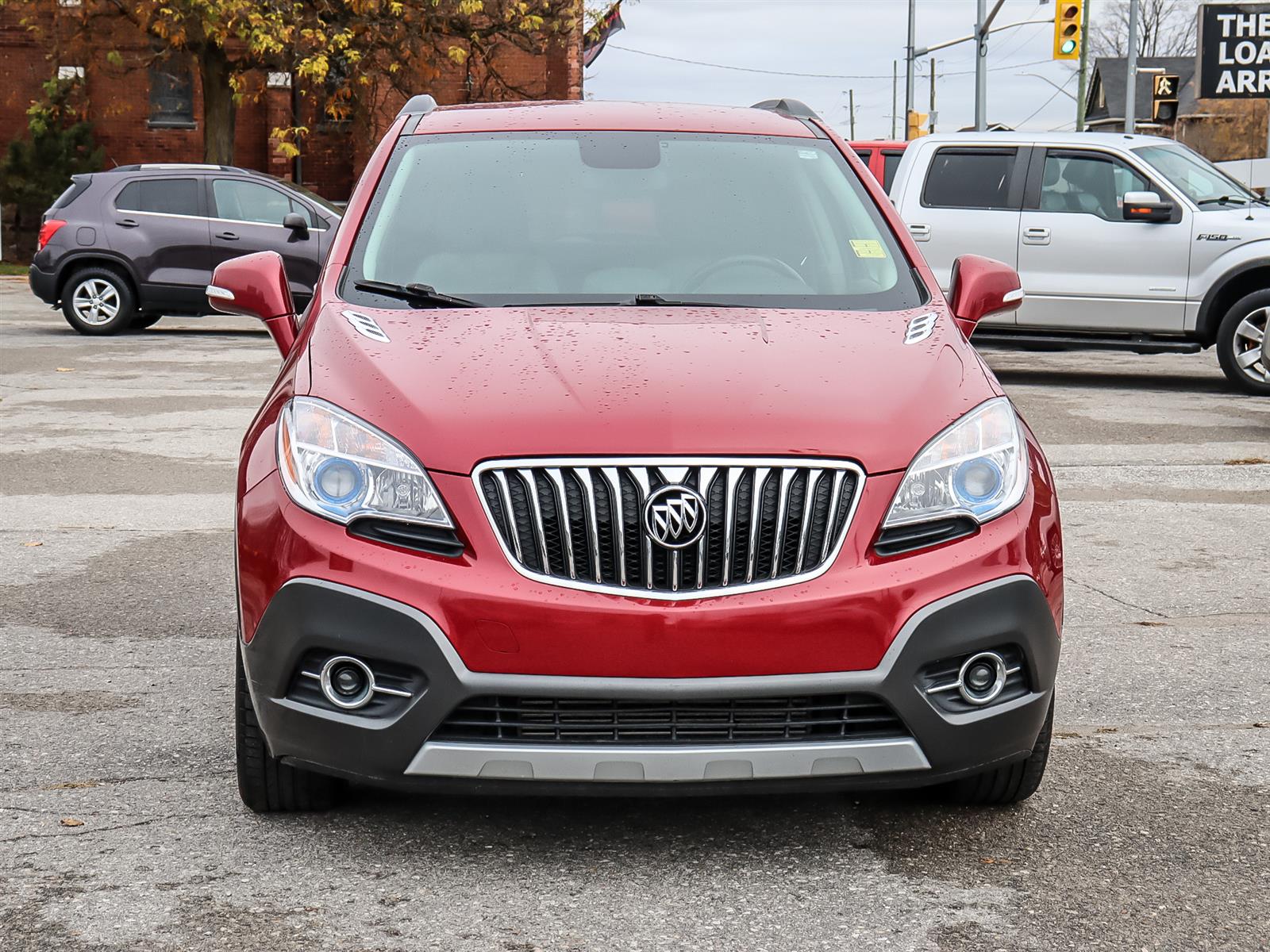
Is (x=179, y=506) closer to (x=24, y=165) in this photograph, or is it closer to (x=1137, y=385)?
(x=1137, y=385)

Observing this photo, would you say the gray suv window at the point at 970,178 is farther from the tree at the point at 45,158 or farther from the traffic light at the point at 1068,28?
the tree at the point at 45,158

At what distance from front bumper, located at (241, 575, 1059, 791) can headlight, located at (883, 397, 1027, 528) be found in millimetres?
182

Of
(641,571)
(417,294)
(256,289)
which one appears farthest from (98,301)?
(641,571)

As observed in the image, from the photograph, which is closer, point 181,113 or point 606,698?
point 606,698

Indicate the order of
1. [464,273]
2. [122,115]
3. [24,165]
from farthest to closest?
[122,115], [24,165], [464,273]

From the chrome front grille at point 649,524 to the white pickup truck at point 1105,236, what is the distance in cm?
1063

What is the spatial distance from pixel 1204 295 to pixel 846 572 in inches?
431

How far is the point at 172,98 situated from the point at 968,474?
3807cm

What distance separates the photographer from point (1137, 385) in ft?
48.1


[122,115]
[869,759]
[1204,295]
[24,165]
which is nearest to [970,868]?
[869,759]

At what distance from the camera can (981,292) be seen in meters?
4.78

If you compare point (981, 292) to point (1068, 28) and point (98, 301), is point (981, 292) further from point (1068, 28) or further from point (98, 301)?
point (1068, 28)

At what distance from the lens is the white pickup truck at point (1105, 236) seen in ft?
44.3

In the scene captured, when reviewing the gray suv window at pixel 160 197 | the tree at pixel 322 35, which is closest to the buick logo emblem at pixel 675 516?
the gray suv window at pixel 160 197
